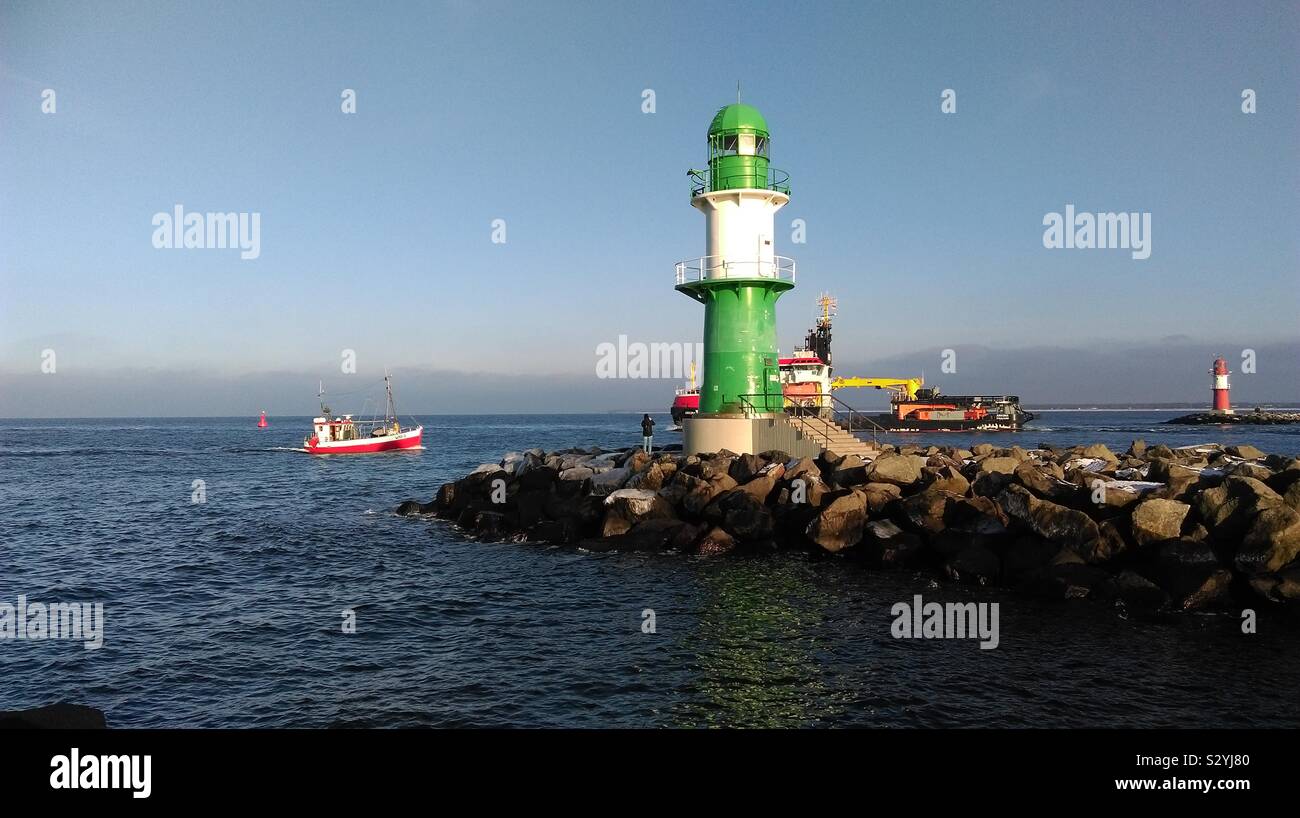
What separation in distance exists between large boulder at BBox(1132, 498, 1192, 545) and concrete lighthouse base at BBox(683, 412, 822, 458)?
10.1 metres

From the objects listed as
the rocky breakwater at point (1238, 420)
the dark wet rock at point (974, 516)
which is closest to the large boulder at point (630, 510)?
the dark wet rock at point (974, 516)

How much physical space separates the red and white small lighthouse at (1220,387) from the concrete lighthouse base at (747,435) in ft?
320

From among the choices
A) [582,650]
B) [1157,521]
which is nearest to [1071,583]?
[1157,521]

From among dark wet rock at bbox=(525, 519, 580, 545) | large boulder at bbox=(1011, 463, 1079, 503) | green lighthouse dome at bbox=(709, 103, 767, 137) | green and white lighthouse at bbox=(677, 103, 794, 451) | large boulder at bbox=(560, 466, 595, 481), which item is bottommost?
dark wet rock at bbox=(525, 519, 580, 545)

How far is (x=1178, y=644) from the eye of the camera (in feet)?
37.9

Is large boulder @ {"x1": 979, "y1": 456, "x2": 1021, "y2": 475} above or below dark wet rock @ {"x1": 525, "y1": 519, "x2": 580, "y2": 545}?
above

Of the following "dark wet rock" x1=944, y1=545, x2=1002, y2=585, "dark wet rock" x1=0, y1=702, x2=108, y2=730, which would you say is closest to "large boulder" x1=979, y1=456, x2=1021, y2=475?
A: "dark wet rock" x1=944, y1=545, x2=1002, y2=585

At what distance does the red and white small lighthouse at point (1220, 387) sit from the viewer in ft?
312

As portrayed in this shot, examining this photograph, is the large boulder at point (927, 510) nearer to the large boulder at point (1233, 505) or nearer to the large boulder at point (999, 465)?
the large boulder at point (999, 465)

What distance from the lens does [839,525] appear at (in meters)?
18.1

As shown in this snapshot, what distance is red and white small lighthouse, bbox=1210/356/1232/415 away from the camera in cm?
9506

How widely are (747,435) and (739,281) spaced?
5019 mm

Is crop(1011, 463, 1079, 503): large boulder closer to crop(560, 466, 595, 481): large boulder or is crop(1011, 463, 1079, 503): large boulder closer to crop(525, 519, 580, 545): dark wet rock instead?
crop(525, 519, 580, 545): dark wet rock

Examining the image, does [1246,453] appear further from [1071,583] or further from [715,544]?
[715,544]
